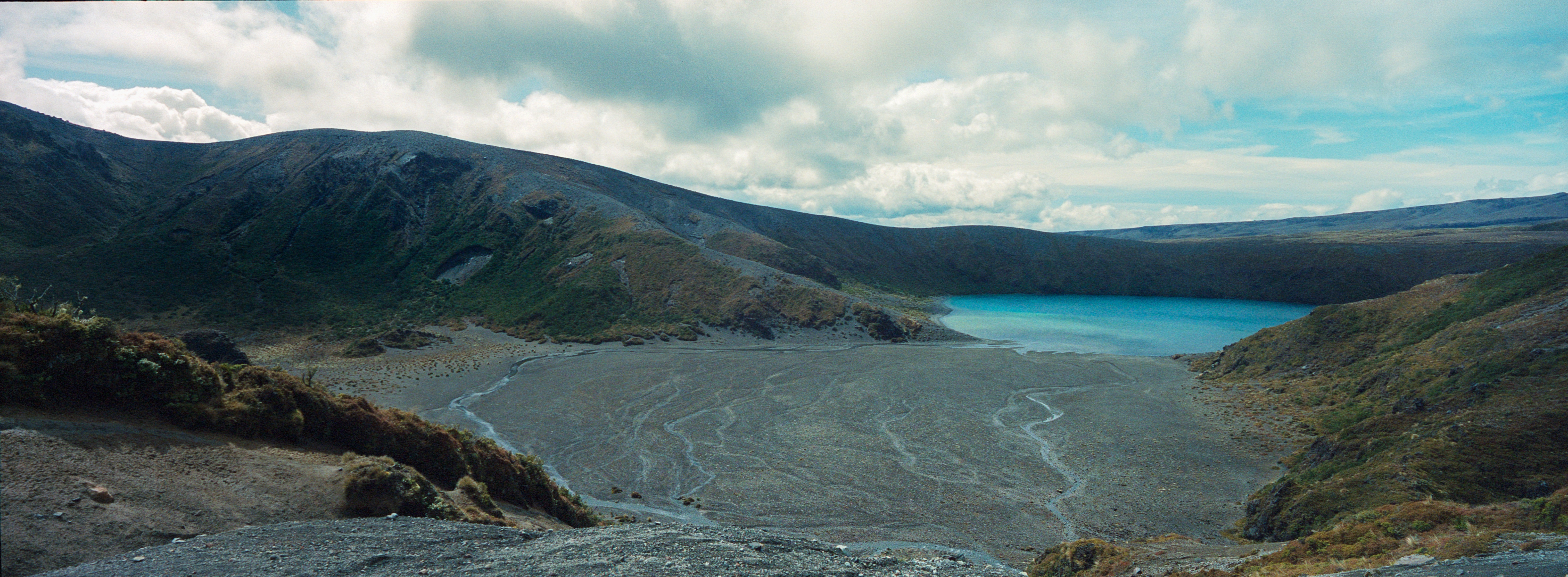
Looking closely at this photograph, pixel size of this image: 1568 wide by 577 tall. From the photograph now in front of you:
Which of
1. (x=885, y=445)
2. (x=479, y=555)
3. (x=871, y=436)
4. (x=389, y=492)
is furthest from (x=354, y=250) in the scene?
(x=479, y=555)

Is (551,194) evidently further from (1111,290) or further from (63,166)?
(1111,290)

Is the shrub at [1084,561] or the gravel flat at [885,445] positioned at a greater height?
the shrub at [1084,561]

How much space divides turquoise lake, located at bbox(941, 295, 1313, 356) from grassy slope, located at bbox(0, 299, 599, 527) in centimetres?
5269

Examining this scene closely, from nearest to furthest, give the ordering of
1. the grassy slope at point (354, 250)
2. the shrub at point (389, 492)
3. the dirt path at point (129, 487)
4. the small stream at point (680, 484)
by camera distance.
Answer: the dirt path at point (129, 487)
the shrub at point (389, 492)
the small stream at point (680, 484)
the grassy slope at point (354, 250)

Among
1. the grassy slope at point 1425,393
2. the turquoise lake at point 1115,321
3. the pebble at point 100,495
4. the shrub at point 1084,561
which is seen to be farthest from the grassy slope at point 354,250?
the pebble at point 100,495

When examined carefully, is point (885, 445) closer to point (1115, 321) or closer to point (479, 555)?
point (479, 555)

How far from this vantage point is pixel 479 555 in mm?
10328

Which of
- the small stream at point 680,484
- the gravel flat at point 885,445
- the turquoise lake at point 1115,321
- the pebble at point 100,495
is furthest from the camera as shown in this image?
the turquoise lake at point 1115,321

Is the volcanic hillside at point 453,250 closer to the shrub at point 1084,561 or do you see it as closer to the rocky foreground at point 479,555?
the shrub at point 1084,561

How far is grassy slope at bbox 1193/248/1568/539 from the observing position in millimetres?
A: 17188

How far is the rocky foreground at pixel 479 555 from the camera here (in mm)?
8461

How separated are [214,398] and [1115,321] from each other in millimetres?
91760

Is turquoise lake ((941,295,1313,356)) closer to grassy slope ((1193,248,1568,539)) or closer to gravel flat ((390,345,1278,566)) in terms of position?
gravel flat ((390,345,1278,566))

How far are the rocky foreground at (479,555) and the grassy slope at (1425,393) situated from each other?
1268 cm
